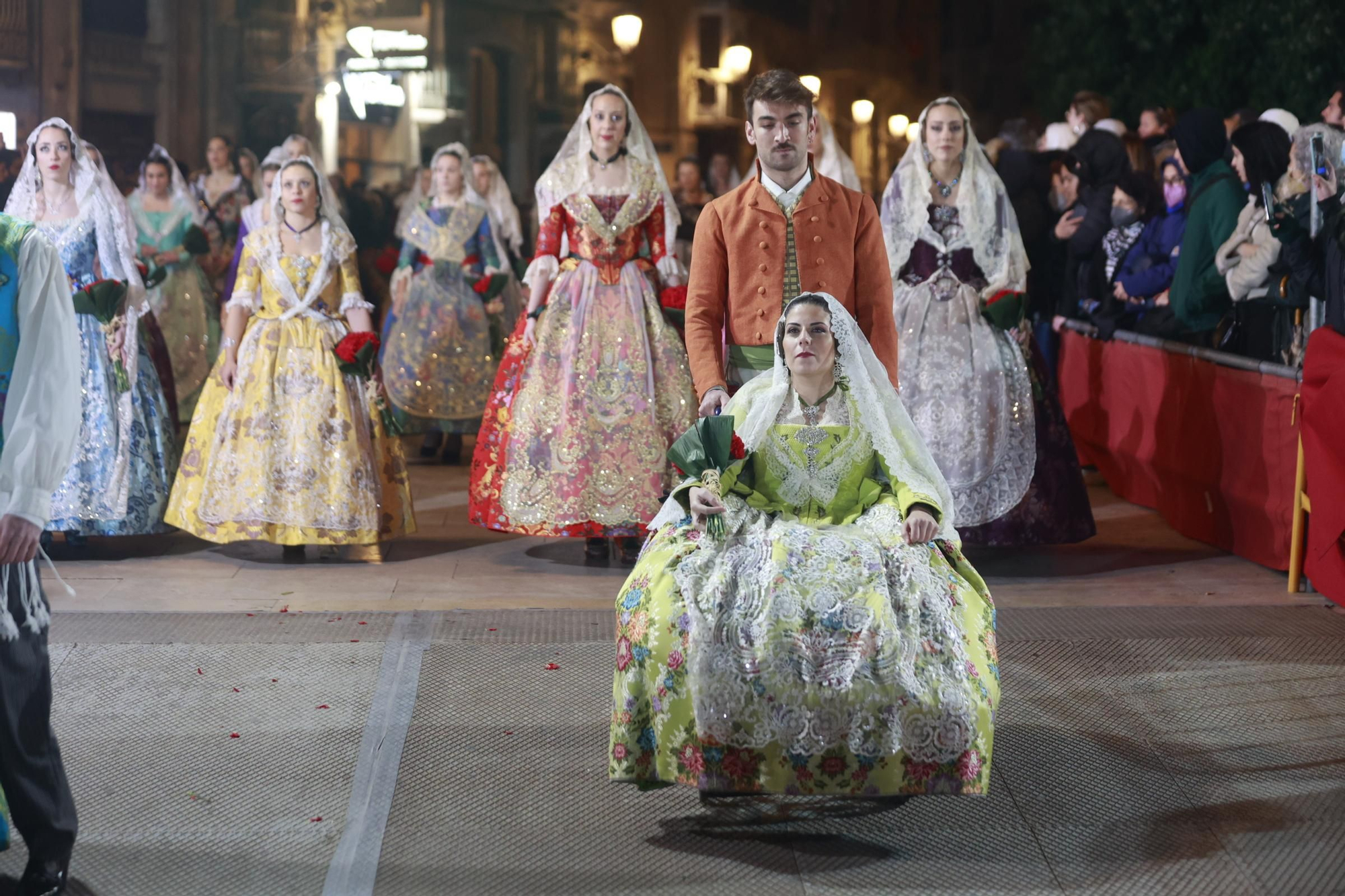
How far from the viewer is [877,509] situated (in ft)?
11.7

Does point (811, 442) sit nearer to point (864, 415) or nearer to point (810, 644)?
point (864, 415)

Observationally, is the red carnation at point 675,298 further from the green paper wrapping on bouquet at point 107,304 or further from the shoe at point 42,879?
the shoe at point 42,879

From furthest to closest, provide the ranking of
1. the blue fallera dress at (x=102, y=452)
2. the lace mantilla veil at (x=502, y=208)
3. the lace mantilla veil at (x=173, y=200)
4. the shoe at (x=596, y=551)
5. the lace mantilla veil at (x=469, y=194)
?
the lace mantilla veil at (x=502, y=208), the lace mantilla veil at (x=173, y=200), the lace mantilla veil at (x=469, y=194), the shoe at (x=596, y=551), the blue fallera dress at (x=102, y=452)

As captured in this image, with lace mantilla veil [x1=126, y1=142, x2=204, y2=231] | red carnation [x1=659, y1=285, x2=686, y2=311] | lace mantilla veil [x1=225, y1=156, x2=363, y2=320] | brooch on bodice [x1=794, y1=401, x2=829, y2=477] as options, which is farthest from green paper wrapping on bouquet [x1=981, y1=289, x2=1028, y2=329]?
lace mantilla veil [x1=126, y1=142, x2=204, y2=231]

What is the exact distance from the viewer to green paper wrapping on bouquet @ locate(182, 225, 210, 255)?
28.1 feet

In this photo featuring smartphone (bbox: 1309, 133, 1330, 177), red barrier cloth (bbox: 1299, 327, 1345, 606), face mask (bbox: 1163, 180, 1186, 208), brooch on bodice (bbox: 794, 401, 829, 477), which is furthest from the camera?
face mask (bbox: 1163, 180, 1186, 208)

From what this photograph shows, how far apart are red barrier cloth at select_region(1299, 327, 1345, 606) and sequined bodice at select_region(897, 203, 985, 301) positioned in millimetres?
1254

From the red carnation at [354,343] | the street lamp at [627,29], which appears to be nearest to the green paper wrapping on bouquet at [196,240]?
the red carnation at [354,343]

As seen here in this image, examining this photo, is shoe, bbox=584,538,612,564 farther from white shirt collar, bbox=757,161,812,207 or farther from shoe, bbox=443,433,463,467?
shoe, bbox=443,433,463,467

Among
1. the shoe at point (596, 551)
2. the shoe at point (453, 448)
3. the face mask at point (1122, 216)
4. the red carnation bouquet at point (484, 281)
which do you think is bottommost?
the shoe at point (596, 551)

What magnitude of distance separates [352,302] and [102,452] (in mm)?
1106

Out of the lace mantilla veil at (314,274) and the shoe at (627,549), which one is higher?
the lace mantilla veil at (314,274)

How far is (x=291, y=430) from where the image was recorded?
588cm

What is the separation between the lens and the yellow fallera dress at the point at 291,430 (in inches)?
231
